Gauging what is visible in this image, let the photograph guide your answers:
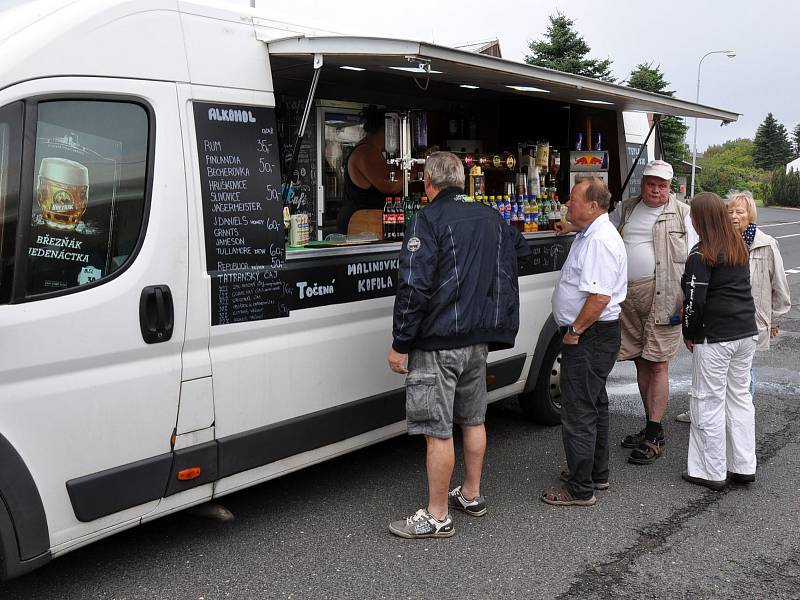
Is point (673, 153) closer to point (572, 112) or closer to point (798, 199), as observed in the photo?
point (798, 199)

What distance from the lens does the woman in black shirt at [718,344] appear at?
4.65 m

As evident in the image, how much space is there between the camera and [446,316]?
3871 millimetres

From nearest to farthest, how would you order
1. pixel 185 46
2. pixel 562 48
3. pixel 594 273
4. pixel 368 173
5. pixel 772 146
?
pixel 185 46, pixel 594 273, pixel 368 173, pixel 562 48, pixel 772 146

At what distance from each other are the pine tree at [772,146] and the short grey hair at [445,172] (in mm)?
90853

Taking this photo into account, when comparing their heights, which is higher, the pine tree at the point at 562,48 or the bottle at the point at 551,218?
Answer: the pine tree at the point at 562,48

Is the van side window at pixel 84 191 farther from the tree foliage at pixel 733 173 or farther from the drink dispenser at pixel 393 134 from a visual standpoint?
the tree foliage at pixel 733 173

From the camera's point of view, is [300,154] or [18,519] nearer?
[18,519]

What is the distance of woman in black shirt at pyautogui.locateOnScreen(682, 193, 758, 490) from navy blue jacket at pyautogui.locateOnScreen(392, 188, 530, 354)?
1.38 m

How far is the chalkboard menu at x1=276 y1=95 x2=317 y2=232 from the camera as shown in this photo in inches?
205

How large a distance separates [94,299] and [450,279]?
157 cm

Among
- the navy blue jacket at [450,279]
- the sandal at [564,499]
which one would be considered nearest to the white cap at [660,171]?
the navy blue jacket at [450,279]

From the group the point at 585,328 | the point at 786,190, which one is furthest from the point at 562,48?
the point at 585,328

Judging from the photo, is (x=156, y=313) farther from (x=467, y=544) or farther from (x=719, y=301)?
(x=719, y=301)

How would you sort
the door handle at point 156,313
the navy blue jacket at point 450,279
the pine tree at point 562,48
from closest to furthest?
the door handle at point 156,313 → the navy blue jacket at point 450,279 → the pine tree at point 562,48
